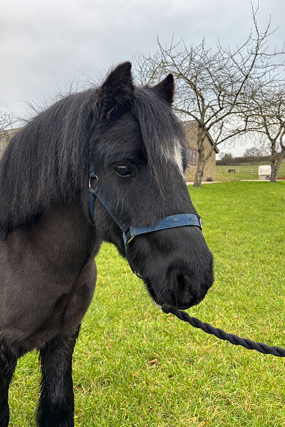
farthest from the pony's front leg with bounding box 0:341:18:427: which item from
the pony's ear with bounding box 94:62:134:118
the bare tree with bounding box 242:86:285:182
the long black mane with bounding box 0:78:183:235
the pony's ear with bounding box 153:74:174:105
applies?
the bare tree with bounding box 242:86:285:182

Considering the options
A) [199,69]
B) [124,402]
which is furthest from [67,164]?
[199,69]

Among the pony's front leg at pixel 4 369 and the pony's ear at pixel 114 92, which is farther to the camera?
the pony's front leg at pixel 4 369

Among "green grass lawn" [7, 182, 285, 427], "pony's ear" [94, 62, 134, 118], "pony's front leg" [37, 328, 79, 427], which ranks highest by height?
"pony's ear" [94, 62, 134, 118]

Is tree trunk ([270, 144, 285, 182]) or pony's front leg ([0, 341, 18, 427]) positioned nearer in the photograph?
pony's front leg ([0, 341, 18, 427])

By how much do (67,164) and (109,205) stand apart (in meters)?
0.31

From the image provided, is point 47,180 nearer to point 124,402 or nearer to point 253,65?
point 124,402

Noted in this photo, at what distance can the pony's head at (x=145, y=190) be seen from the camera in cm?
120

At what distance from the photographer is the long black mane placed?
137 cm

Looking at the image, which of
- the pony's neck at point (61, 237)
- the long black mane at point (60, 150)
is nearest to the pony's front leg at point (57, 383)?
the pony's neck at point (61, 237)

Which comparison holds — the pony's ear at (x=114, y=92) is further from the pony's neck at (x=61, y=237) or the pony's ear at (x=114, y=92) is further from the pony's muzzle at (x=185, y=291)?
the pony's muzzle at (x=185, y=291)

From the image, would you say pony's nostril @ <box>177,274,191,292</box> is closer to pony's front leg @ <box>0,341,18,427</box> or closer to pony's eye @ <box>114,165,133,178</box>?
pony's eye @ <box>114,165,133,178</box>

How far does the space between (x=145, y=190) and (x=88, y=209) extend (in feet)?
1.18

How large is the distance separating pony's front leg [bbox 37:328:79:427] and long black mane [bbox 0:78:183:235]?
935mm

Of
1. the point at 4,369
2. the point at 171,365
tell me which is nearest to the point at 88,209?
the point at 4,369
